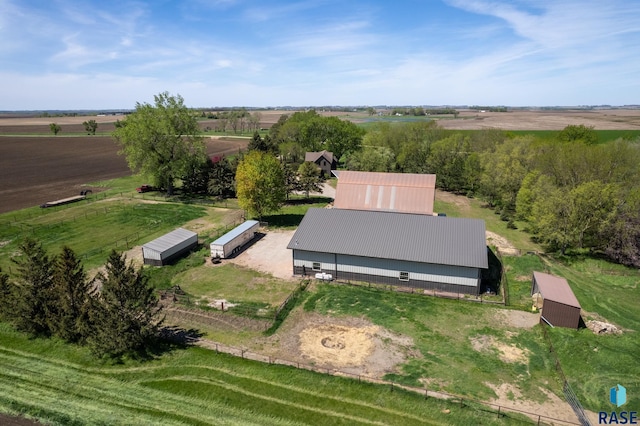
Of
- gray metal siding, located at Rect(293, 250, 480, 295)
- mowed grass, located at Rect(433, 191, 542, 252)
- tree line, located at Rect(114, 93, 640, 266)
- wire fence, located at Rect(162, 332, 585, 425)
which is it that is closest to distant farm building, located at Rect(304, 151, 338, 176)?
tree line, located at Rect(114, 93, 640, 266)

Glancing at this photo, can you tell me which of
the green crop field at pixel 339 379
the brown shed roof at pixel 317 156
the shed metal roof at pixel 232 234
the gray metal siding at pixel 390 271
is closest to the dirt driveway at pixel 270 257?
the green crop field at pixel 339 379

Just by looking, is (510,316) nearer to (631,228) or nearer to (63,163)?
(631,228)


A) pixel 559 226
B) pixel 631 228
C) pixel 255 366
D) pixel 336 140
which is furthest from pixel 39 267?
pixel 336 140

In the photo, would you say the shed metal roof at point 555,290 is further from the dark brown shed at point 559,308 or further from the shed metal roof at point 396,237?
the shed metal roof at point 396,237

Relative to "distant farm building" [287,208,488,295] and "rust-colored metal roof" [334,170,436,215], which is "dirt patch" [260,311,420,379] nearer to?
"distant farm building" [287,208,488,295]

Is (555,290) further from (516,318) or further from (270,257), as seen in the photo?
(270,257)

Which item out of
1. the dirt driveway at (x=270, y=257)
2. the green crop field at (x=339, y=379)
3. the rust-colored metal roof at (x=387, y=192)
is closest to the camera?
the green crop field at (x=339, y=379)

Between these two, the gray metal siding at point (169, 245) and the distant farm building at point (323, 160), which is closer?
the gray metal siding at point (169, 245)
